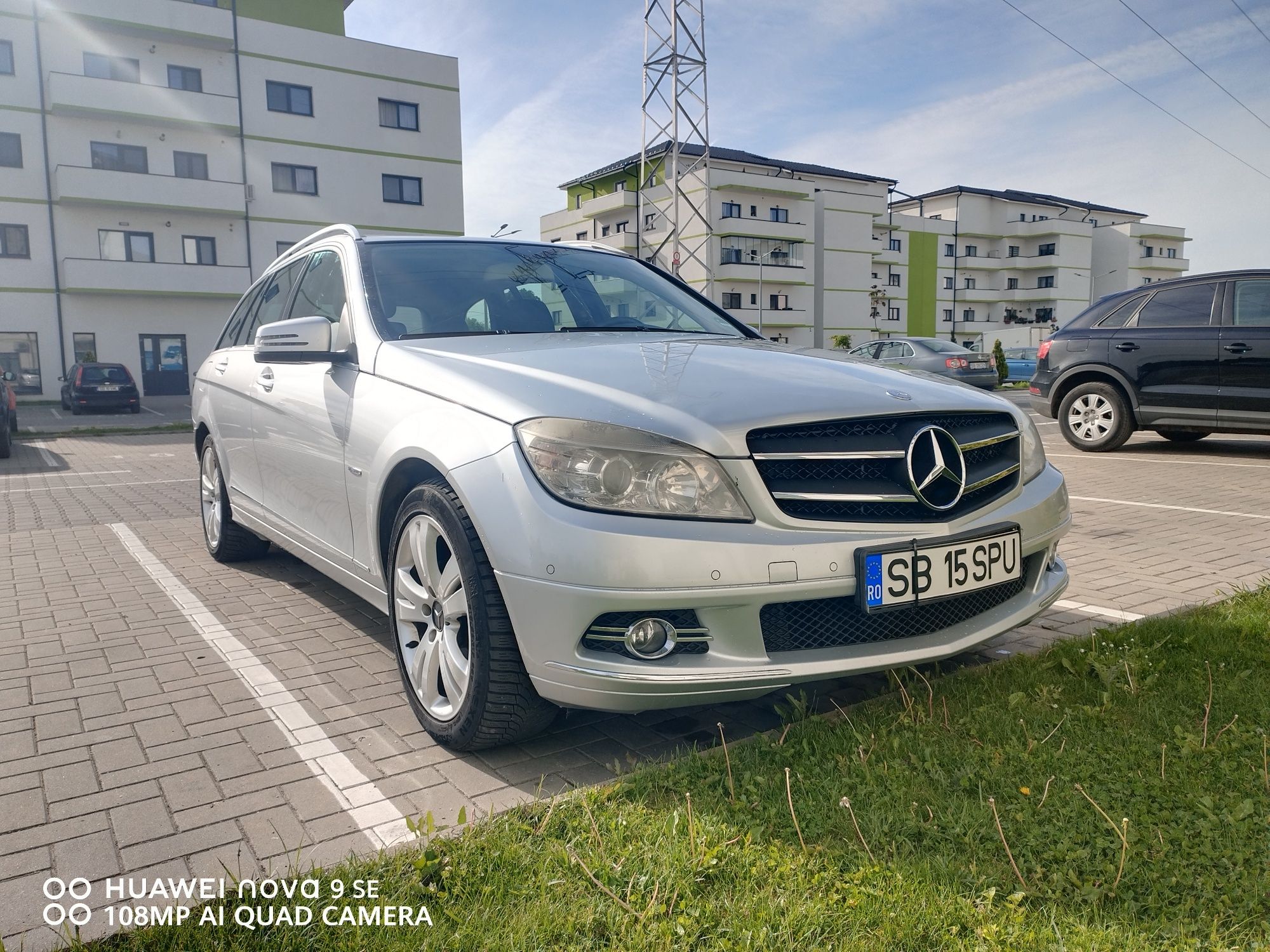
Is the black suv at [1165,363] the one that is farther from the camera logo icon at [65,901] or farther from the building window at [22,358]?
the building window at [22,358]

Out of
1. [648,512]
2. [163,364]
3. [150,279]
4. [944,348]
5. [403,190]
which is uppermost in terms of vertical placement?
[403,190]

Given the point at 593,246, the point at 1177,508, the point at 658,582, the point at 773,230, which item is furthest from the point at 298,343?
the point at 773,230

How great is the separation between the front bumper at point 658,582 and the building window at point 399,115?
3933cm

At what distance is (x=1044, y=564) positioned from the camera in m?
3.31

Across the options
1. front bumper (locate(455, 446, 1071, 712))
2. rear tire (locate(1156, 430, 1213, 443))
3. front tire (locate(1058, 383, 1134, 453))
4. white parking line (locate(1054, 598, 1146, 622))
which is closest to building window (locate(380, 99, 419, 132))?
front tire (locate(1058, 383, 1134, 453))

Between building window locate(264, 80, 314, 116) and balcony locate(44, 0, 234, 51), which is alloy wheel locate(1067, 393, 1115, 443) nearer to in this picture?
building window locate(264, 80, 314, 116)

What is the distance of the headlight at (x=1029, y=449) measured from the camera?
10.8 feet

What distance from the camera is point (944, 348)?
22531 mm

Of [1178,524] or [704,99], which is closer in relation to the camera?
[1178,524]

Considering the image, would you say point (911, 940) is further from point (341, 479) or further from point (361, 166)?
point (361, 166)

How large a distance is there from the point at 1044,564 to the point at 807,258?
200 feet

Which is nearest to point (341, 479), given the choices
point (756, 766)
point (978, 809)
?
point (756, 766)

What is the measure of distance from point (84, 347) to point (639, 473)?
37628 millimetres

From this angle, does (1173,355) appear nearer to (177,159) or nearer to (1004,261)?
(177,159)
